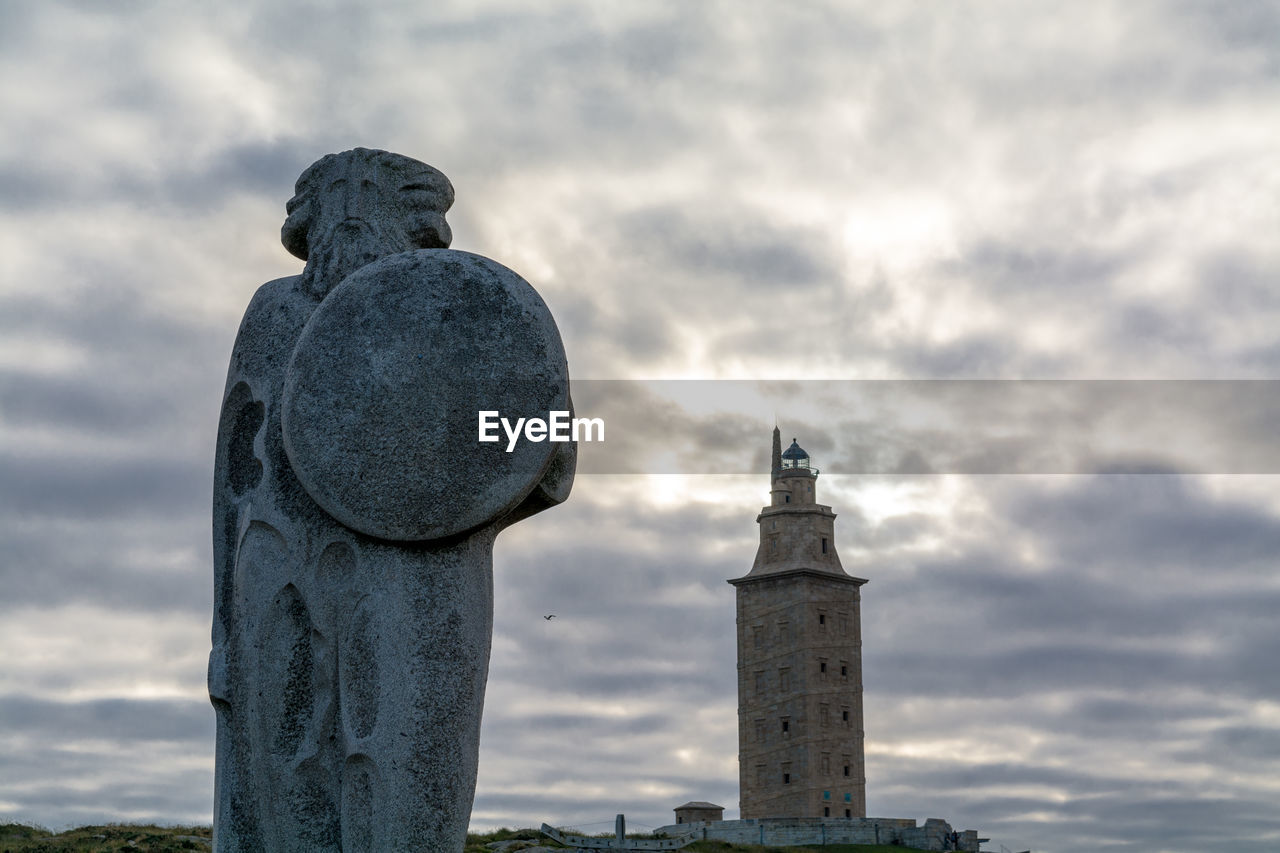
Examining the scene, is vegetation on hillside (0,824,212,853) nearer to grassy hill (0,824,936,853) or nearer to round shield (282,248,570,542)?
grassy hill (0,824,936,853)

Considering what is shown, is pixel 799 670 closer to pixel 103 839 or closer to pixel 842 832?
pixel 842 832

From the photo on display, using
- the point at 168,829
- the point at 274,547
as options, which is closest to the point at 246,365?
the point at 274,547

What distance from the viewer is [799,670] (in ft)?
230

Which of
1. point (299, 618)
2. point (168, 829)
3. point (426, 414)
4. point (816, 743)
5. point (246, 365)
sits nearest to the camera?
point (426, 414)

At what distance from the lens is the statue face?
707 centimetres

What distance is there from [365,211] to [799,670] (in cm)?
6457

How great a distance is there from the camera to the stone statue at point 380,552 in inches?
248

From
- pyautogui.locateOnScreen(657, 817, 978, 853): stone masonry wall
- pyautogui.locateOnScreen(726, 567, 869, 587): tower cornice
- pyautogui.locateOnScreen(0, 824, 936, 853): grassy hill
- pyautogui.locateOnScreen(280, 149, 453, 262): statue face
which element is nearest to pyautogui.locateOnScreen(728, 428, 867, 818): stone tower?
pyautogui.locateOnScreen(726, 567, 869, 587): tower cornice

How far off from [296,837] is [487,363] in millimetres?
2194

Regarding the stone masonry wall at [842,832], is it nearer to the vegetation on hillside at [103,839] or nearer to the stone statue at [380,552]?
the vegetation on hillside at [103,839]

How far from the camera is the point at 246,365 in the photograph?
7195mm

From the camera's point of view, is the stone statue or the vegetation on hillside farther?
the vegetation on hillside

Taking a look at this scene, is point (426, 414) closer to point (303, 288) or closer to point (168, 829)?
point (303, 288)

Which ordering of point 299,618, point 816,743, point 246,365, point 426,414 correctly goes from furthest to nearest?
point 816,743, point 246,365, point 299,618, point 426,414
